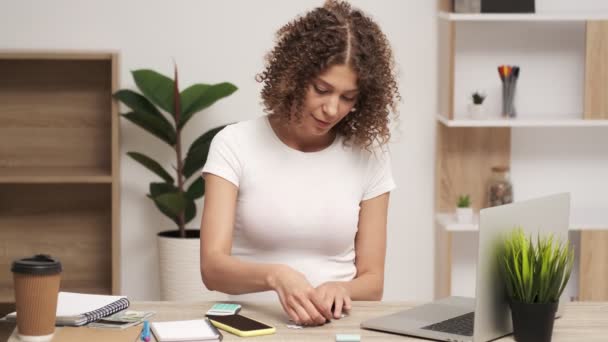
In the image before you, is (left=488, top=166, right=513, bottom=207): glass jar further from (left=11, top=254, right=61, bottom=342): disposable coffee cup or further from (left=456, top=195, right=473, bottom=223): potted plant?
(left=11, top=254, right=61, bottom=342): disposable coffee cup

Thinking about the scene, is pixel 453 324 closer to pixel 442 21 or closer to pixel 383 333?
pixel 383 333

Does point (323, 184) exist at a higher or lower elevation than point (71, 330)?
higher

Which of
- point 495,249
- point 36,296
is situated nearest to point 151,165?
point 36,296

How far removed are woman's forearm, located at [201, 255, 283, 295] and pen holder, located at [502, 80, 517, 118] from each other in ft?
5.97

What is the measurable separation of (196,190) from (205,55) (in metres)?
0.57

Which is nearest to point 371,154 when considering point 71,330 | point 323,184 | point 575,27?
point 323,184

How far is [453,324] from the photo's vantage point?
1.85m

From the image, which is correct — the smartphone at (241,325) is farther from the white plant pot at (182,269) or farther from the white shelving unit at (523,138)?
the white shelving unit at (523,138)

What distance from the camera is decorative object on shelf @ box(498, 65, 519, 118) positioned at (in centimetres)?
354

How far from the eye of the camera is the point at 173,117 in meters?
3.48

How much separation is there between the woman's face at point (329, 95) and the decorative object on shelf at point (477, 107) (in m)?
1.52

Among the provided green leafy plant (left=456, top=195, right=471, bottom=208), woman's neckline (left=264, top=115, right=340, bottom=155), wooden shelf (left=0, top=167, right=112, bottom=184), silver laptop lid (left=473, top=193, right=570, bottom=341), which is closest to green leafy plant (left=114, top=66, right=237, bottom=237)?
wooden shelf (left=0, top=167, right=112, bottom=184)

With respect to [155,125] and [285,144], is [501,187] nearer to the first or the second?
[155,125]

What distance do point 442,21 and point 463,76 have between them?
232mm
